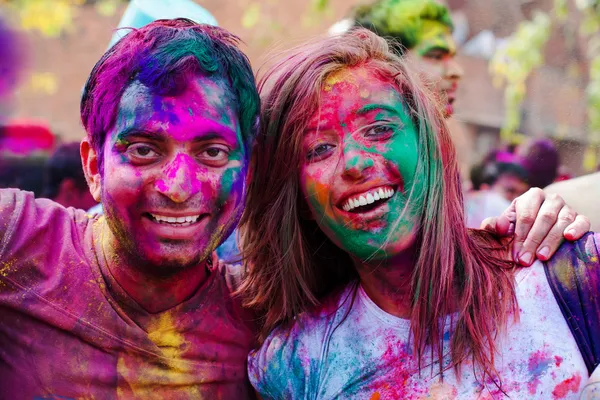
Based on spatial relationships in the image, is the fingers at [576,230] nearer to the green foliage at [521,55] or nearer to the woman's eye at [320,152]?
the woman's eye at [320,152]

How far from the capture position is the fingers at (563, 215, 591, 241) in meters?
2.36

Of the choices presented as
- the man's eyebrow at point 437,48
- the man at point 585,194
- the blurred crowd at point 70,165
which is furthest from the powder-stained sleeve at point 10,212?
the man's eyebrow at point 437,48

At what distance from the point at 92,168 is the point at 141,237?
358 millimetres

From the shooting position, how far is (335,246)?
274 centimetres

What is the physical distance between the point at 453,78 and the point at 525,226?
199 cm

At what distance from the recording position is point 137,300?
8.09 ft

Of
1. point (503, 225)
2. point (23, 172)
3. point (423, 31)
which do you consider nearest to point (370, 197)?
point (503, 225)

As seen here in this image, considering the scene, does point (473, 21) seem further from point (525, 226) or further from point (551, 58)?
point (525, 226)

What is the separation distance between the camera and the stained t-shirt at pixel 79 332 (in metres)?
2.34

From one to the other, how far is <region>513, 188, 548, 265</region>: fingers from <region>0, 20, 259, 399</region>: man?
0.97 meters

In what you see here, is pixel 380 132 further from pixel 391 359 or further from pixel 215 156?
pixel 391 359

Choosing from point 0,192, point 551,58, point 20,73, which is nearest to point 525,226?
point 0,192

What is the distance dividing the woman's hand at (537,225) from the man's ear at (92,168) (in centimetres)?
140

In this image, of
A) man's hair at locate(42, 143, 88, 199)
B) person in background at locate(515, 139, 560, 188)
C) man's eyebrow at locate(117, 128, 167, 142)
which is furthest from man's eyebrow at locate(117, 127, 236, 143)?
person in background at locate(515, 139, 560, 188)
